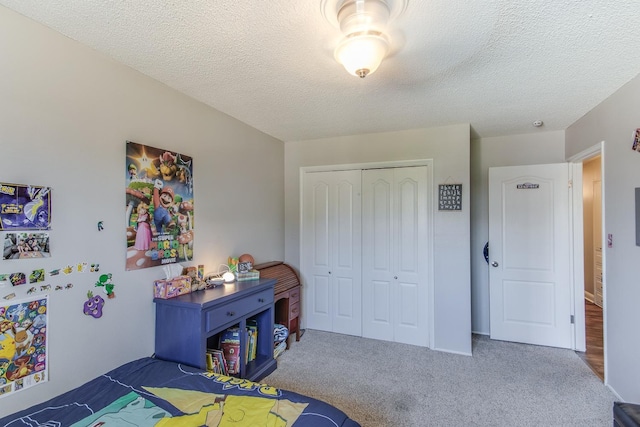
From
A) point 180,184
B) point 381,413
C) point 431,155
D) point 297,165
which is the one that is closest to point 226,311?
point 180,184

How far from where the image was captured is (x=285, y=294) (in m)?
3.32

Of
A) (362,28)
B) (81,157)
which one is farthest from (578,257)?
(81,157)

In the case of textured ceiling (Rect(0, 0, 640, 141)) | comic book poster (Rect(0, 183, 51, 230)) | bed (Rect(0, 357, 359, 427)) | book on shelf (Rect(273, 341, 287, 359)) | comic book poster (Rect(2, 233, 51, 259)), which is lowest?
book on shelf (Rect(273, 341, 287, 359))

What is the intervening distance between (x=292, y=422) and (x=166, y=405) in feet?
2.11

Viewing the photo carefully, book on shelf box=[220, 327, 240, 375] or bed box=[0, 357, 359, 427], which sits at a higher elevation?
bed box=[0, 357, 359, 427]

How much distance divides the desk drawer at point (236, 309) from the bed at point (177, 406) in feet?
1.38

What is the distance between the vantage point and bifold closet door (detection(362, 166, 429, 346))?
3.43 meters

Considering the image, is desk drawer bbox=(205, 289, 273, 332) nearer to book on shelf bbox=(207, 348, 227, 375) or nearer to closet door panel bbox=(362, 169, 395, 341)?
book on shelf bbox=(207, 348, 227, 375)

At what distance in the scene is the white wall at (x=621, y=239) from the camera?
2.15 metres

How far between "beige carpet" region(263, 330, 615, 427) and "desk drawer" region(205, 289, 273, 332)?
26.5 inches

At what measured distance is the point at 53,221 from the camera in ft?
5.44

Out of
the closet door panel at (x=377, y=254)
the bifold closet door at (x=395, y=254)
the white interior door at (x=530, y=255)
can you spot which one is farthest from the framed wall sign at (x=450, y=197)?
the white interior door at (x=530, y=255)

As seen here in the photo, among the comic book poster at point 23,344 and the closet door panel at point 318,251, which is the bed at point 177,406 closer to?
the comic book poster at point 23,344

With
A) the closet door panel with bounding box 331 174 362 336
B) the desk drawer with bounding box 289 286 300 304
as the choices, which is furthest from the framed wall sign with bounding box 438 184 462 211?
the desk drawer with bounding box 289 286 300 304
